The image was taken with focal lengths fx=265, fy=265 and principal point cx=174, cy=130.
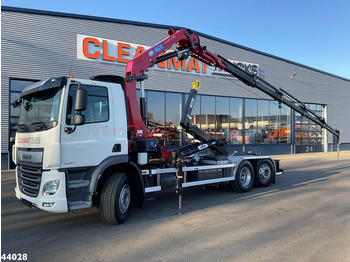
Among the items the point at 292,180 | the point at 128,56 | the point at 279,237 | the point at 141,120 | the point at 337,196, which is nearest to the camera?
the point at 279,237

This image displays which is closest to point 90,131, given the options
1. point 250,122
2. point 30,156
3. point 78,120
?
point 78,120

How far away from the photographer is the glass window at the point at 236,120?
21141mm

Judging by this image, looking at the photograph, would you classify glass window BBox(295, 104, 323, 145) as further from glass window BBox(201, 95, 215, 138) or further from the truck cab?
the truck cab

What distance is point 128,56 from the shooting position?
16.7 m

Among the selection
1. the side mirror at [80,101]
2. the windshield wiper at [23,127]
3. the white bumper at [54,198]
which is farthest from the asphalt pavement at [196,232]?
the side mirror at [80,101]

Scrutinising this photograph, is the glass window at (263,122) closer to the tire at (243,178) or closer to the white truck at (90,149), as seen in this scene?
the tire at (243,178)

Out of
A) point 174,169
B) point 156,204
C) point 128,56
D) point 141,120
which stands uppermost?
point 128,56

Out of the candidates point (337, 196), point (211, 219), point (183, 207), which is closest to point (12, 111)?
point (183, 207)

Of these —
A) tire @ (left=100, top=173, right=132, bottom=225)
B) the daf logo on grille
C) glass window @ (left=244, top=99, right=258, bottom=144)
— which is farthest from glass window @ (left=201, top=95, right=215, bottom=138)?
the daf logo on grille

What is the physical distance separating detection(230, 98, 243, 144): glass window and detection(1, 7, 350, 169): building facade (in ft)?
0.26

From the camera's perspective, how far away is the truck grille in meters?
4.61

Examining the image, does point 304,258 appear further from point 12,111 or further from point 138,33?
point 138,33

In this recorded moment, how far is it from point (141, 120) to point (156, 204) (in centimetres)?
225

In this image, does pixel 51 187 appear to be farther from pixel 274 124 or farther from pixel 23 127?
pixel 274 124
